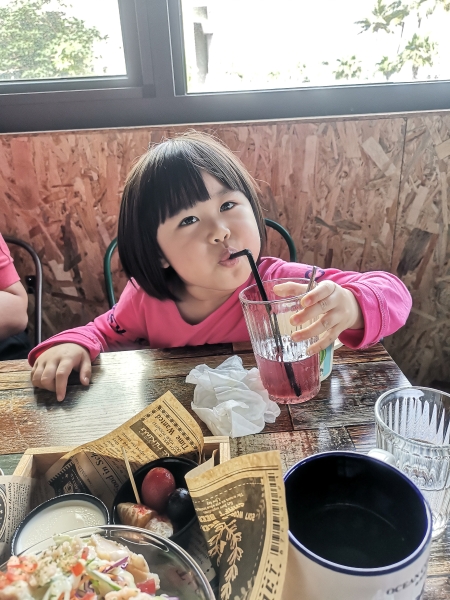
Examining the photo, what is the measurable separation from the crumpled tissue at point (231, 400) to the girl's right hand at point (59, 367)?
223mm

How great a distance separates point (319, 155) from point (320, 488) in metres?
1.41

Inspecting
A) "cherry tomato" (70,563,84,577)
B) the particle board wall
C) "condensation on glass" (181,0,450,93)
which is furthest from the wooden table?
"condensation on glass" (181,0,450,93)

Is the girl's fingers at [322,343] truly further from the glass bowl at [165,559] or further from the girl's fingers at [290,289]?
the glass bowl at [165,559]

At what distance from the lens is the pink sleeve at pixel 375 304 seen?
0.88 m

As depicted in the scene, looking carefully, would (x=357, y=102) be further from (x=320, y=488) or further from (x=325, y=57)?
(x=320, y=488)

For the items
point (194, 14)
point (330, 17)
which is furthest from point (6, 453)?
point (330, 17)

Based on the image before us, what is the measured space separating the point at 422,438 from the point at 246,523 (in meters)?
0.31

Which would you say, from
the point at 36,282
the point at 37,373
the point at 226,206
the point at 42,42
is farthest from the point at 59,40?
the point at 37,373

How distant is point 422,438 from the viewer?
1.94 ft

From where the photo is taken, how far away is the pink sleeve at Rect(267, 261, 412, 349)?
878 millimetres

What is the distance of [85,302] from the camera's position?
1855 mm

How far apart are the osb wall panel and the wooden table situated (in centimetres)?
99

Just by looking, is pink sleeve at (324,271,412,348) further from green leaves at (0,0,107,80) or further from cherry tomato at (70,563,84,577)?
green leaves at (0,0,107,80)

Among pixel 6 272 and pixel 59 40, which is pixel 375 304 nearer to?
pixel 6 272
